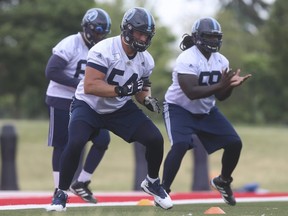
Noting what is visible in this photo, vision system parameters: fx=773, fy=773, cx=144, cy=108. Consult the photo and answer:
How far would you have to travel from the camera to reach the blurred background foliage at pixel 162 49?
1489 inches

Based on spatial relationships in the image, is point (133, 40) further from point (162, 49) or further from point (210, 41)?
point (162, 49)

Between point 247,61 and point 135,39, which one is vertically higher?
point 135,39

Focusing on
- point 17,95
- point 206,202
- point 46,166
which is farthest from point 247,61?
point 206,202

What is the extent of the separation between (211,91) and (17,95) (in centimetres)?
3574

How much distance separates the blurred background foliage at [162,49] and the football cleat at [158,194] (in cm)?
3024

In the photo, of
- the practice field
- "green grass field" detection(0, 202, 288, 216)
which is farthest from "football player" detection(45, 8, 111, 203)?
"green grass field" detection(0, 202, 288, 216)

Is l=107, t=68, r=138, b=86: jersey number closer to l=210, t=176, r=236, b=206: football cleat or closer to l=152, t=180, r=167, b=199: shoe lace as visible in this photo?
l=152, t=180, r=167, b=199: shoe lace

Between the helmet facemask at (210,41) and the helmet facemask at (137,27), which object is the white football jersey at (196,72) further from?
the helmet facemask at (137,27)

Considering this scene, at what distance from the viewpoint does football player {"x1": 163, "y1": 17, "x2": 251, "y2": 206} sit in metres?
7.95

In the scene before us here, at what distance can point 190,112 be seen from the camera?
27.1ft

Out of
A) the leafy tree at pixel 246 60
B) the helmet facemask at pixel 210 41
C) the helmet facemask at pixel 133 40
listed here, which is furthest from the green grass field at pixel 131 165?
the leafy tree at pixel 246 60

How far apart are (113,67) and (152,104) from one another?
502 millimetres

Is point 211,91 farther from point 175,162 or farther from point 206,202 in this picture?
point 206,202

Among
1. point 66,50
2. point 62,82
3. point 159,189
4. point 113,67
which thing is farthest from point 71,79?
point 159,189
